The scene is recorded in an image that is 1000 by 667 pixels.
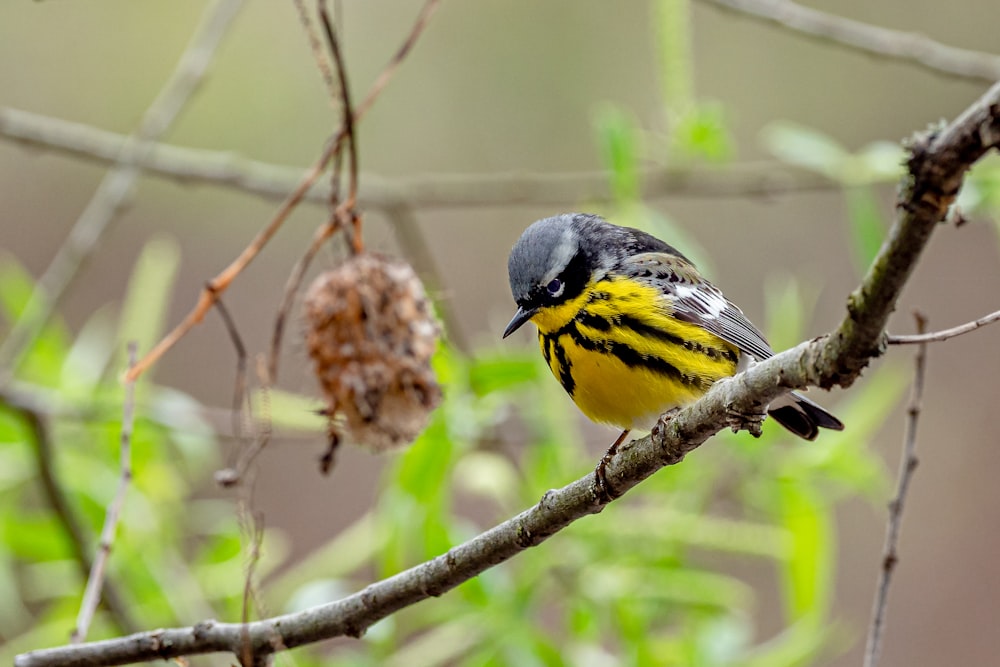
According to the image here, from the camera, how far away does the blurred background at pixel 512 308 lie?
312 cm

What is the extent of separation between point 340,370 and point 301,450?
333 cm

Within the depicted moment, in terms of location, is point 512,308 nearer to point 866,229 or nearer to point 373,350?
point 866,229

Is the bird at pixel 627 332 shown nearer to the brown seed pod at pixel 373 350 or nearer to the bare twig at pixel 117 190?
the brown seed pod at pixel 373 350

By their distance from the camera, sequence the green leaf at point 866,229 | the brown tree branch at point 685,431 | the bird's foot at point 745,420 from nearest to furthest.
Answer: the brown tree branch at point 685,431 < the bird's foot at point 745,420 < the green leaf at point 866,229

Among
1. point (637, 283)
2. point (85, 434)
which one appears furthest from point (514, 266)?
point (85, 434)

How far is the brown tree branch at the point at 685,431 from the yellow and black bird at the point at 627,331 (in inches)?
25.9

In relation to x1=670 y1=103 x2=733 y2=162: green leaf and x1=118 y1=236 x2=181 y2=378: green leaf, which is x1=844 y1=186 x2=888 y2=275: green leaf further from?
x1=118 y1=236 x2=181 y2=378: green leaf

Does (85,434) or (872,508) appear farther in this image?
(872,508)

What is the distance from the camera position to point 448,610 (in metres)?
3.16

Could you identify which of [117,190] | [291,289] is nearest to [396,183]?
[117,190]

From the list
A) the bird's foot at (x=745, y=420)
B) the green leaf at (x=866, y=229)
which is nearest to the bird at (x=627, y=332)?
the green leaf at (x=866, y=229)

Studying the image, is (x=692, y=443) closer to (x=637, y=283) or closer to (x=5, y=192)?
(x=637, y=283)

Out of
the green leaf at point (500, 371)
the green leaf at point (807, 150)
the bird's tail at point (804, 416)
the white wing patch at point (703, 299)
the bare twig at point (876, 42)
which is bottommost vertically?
the bird's tail at point (804, 416)

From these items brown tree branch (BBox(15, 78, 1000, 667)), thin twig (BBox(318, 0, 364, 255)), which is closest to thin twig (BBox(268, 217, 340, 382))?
thin twig (BBox(318, 0, 364, 255))
